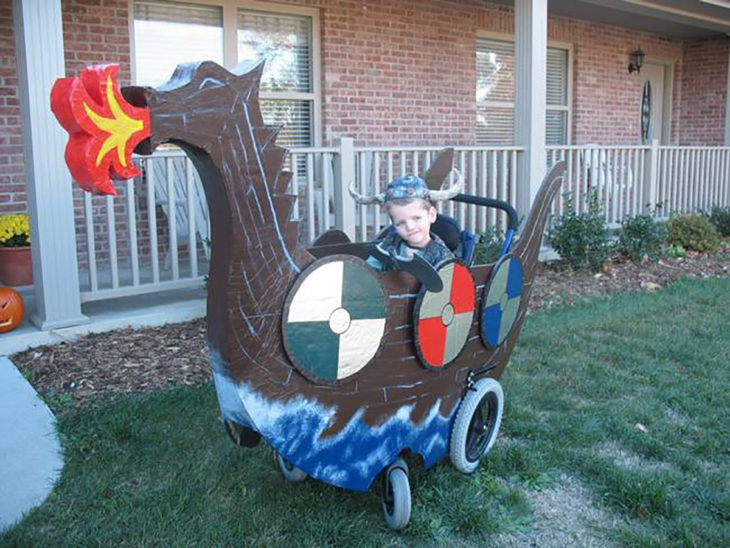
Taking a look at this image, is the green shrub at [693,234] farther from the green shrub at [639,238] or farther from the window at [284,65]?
the window at [284,65]

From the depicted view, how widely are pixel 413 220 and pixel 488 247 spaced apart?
3650 millimetres

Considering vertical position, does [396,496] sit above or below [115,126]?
below

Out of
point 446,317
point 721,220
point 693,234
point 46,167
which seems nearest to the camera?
point 446,317

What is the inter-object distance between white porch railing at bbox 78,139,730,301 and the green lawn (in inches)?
76.3

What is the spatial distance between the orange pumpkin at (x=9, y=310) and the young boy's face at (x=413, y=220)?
3119mm

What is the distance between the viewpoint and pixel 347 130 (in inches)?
339

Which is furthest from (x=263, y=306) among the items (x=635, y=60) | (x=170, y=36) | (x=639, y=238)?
(x=635, y=60)

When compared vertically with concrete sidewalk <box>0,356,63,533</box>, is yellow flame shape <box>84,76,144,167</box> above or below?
above

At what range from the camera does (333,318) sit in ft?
7.78

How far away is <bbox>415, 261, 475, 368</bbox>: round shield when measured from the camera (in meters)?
2.67

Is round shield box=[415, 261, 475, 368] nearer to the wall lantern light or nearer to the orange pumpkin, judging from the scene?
the orange pumpkin

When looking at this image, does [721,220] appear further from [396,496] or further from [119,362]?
[396,496]

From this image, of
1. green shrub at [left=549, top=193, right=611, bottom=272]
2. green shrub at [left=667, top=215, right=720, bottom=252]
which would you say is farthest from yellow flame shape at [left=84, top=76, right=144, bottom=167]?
green shrub at [left=667, top=215, right=720, bottom=252]

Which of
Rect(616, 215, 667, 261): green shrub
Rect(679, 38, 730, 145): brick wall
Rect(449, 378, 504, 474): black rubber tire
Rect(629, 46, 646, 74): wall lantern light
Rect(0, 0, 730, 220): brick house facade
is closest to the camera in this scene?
Rect(449, 378, 504, 474): black rubber tire
